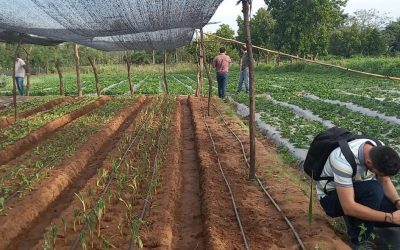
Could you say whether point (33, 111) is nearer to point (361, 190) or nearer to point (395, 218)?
point (361, 190)

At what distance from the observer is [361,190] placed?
3.64m

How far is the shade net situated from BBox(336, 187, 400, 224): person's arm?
383cm

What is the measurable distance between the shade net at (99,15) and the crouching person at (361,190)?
142 inches

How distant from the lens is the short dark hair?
3.21 meters

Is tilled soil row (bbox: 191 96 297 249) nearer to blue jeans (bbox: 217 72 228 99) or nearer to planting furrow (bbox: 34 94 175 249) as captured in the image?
planting furrow (bbox: 34 94 175 249)

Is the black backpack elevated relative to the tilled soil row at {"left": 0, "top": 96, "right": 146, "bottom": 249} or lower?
elevated

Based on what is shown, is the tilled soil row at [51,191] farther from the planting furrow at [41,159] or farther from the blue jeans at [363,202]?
the blue jeans at [363,202]

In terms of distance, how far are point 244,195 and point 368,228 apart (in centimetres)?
171

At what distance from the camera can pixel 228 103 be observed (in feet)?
47.0

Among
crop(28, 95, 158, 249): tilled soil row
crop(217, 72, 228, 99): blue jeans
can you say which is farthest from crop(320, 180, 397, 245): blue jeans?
crop(217, 72, 228, 99): blue jeans

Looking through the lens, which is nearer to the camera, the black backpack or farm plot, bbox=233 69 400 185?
the black backpack

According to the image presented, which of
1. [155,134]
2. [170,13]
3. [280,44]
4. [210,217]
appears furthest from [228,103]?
[280,44]

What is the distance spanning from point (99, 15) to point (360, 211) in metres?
5.55

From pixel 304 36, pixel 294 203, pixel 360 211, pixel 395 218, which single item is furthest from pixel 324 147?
pixel 304 36
